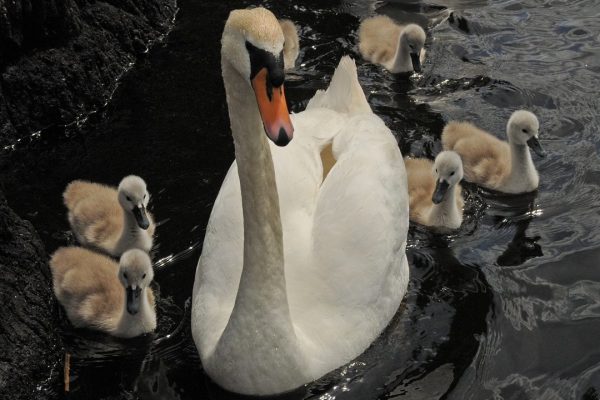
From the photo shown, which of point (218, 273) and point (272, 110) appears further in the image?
point (218, 273)

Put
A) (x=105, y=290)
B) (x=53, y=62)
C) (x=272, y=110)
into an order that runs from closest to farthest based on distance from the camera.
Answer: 1. (x=272, y=110)
2. (x=105, y=290)
3. (x=53, y=62)

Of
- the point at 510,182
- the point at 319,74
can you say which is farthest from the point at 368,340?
the point at 319,74

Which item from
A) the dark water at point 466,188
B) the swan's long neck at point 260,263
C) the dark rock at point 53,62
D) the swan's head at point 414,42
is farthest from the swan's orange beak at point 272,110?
the swan's head at point 414,42

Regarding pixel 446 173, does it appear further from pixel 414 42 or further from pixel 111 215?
pixel 111 215

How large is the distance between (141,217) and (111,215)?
51cm

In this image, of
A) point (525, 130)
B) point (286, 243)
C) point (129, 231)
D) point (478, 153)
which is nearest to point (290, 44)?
point (478, 153)

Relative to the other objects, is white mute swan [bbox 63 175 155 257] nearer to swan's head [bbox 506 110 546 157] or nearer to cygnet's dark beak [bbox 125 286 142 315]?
cygnet's dark beak [bbox 125 286 142 315]

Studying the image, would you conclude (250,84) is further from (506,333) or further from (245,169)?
(506,333)

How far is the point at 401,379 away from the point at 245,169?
141cm

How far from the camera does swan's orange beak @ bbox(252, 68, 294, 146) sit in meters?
4.15

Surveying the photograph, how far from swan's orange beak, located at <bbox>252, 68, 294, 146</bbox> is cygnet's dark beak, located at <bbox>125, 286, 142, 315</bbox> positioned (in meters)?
1.85

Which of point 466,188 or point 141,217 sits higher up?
point 141,217

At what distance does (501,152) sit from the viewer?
743 centimetres

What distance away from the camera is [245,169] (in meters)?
4.78
